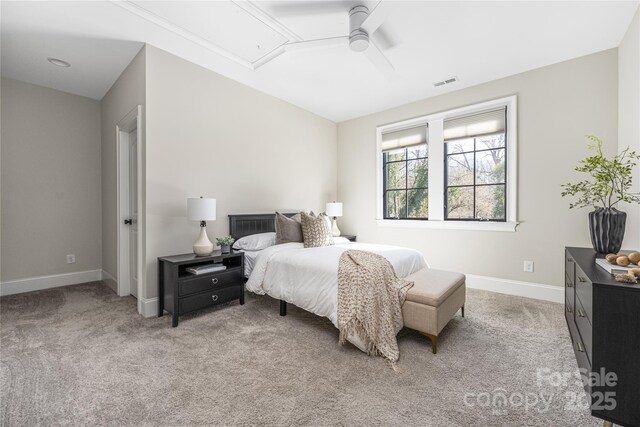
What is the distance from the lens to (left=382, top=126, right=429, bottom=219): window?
4430mm

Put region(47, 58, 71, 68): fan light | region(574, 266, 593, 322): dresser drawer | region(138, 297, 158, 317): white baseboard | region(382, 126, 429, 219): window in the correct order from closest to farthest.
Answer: region(574, 266, 593, 322): dresser drawer < region(138, 297, 158, 317): white baseboard < region(47, 58, 71, 68): fan light < region(382, 126, 429, 219): window

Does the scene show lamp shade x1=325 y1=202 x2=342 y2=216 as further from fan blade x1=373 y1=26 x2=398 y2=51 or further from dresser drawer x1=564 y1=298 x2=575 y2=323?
dresser drawer x1=564 y1=298 x2=575 y2=323

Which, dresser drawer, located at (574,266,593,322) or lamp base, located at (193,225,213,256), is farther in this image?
lamp base, located at (193,225,213,256)

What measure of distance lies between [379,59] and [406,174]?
2270mm

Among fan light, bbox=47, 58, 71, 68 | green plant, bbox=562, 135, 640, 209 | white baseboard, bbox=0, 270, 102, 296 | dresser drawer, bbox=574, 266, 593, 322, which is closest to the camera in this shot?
dresser drawer, bbox=574, 266, 593, 322

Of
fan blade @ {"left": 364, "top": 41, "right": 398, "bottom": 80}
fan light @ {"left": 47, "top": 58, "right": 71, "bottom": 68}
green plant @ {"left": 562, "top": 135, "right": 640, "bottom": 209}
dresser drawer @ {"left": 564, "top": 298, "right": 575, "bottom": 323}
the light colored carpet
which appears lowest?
the light colored carpet

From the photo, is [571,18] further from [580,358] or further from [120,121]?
[120,121]

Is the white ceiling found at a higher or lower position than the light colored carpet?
higher

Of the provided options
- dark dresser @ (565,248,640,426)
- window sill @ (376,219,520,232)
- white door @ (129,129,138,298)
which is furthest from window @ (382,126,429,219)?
white door @ (129,129,138,298)

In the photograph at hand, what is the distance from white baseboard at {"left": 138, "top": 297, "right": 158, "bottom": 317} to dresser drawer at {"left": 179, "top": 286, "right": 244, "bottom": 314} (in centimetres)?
47

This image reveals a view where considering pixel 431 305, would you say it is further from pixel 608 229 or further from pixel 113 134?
pixel 113 134

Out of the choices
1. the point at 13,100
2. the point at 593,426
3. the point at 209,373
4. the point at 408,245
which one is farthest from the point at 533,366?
the point at 13,100

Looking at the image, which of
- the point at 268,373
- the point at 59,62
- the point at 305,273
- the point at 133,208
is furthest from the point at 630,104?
the point at 59,62

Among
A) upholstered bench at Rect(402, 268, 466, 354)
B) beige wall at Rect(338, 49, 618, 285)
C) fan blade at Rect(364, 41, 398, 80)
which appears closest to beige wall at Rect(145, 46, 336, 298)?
fan blade at Rect(364, 41, 398, 80)
